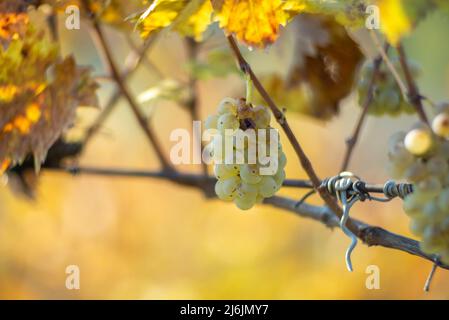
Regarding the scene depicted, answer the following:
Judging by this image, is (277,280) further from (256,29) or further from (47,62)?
(256,29)

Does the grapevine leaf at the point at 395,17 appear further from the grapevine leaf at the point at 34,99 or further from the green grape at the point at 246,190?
the grapevine leaf at the point at 34,99

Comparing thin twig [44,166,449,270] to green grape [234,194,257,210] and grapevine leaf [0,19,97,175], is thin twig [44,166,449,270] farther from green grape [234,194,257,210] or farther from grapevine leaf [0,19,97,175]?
grapevine leaf [0,19,97,175]

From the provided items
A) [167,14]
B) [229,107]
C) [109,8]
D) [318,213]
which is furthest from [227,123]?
[109,8]

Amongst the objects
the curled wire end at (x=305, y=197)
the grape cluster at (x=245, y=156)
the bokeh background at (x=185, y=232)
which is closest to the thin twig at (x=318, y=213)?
the curled wire end at (x=305, y=197)

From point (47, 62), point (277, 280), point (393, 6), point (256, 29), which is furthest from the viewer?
point (277, 280)

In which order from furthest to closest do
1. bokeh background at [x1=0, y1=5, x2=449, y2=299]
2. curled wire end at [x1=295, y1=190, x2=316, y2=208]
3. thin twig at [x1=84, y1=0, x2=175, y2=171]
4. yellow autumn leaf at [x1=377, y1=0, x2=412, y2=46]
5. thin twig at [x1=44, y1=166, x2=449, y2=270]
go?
bokeh background at [x1=0, y1=5, x2=449, y2=299]
thin twig at [x1=84, y1=0, x2=175, y2=171]
curled wire end at [x1=295, y1=190, x2=316, y2=208]
thin twig at [x1=44, y1=166, x2=449, y2=270]
yellow autumn leaf at [x1=377, y1=0, x2=412, y2=46]

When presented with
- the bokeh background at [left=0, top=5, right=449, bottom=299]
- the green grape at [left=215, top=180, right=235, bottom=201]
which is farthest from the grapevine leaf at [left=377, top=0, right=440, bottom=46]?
the bokeh background at [left=0, top=5, right=449, bottom=299]
